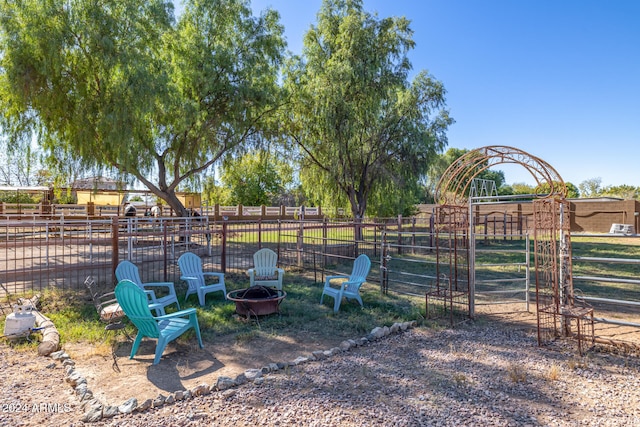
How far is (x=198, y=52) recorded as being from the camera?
1312 centimetres

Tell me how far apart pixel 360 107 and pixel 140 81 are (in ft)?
26.0

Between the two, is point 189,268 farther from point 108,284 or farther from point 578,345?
point 578,345

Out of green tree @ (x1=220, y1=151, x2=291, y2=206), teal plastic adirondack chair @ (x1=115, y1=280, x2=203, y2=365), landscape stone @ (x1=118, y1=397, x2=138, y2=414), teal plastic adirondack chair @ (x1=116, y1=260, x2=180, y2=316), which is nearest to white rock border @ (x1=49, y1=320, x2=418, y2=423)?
landscape stone @ (x1=118, y1=397, x2=138, y2=414)

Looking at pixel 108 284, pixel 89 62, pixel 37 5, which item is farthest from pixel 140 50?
pixel 108 284

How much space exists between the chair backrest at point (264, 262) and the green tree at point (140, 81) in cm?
592

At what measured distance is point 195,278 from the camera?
6.50 m

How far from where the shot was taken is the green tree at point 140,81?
9.84 meters

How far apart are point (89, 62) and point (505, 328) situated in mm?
11789

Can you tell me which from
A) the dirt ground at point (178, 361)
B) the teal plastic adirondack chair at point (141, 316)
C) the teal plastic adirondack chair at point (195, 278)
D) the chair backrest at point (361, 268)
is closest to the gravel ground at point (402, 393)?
the dirt ground at point (178, 361)

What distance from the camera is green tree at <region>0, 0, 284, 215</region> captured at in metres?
9.84

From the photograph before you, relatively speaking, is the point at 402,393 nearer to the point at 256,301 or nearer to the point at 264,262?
the point at 256,301

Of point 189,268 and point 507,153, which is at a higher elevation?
point 507,153

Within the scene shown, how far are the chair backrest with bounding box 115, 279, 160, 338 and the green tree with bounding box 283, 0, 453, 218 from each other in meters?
11.4

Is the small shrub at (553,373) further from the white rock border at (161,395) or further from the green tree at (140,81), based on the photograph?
the green tree at (140,81)
